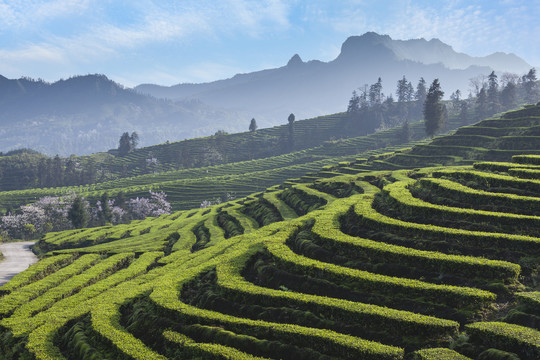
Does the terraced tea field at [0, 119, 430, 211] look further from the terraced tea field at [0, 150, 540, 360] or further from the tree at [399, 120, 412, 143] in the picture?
the terraced tea field at [0, 150, 540, 360]

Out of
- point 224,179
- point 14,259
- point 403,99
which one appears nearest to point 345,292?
point 14,259

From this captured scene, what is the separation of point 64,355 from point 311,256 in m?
15.9

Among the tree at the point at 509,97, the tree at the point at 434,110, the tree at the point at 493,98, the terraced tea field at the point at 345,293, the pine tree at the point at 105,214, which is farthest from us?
the tree at the point at 493,98

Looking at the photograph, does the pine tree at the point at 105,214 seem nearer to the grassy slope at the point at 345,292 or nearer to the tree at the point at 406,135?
the grassy slope at the point at 345,292

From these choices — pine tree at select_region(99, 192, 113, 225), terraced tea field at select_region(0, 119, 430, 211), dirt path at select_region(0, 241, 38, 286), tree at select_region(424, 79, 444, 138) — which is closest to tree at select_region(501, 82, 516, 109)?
terraced tea field at select_region(0, 119, 430, 211)

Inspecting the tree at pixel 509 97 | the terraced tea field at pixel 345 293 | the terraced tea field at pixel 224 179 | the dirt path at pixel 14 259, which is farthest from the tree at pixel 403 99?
the dirt path at pixel 14 259

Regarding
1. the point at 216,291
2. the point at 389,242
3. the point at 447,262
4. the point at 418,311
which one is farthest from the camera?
the point at 389,242

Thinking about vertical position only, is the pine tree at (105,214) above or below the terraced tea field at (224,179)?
below

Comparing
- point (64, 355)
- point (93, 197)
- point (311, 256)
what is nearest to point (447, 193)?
point (311, 256)

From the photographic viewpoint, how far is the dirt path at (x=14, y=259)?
44875 millimetres

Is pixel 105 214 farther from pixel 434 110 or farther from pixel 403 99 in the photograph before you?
pixel 403 99

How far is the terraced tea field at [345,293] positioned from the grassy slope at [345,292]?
7 cm

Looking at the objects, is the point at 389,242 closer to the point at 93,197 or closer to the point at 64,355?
the point at 64,355

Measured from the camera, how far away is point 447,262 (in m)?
18.7
